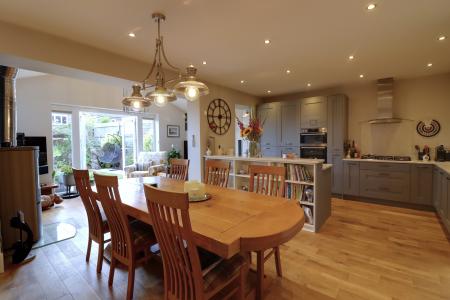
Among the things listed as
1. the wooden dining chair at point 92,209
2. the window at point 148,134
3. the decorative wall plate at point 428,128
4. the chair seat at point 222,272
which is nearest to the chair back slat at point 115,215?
the wooden dining chair at point 92,209

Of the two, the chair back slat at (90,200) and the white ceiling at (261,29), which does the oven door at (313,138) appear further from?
the chair back slat at (90,200)

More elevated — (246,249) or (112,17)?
(112,17)

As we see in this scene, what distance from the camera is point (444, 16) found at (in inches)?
85.9

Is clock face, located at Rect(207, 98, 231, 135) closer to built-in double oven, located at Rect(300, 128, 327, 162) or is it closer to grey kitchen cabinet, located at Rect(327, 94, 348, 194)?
built-in double oven, located at Rect(300, 128, 327, 162)

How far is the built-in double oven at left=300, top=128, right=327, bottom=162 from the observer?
5.01 meters

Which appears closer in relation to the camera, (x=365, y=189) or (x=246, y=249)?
(x=246, y=249)

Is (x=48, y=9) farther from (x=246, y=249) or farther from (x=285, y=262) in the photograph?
(x=285, y=262)

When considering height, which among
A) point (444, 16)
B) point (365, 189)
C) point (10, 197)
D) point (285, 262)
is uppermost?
point (444, 16)

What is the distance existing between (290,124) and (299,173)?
252cm

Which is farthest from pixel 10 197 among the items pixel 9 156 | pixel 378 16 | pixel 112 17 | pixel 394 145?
pixel 394 145

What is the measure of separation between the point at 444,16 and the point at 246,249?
2.93 metres

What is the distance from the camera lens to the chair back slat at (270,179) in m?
2.21

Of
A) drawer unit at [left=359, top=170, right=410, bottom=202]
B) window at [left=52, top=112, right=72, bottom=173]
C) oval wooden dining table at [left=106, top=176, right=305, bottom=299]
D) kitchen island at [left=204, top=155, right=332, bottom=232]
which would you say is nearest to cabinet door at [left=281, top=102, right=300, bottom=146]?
drawer unit at [left=359, top=170, right=410, bottom=202]

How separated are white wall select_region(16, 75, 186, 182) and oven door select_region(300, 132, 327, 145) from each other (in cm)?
416
